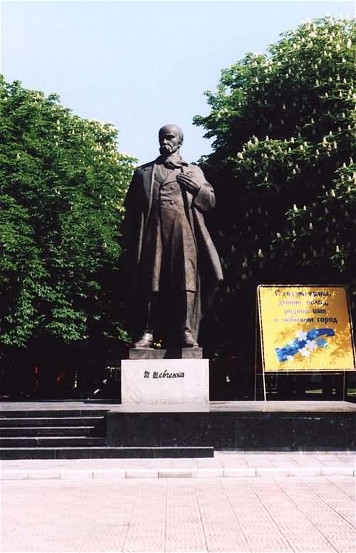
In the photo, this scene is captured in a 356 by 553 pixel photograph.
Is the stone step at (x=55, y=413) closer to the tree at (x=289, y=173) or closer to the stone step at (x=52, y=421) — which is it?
the stone step at (x=52, y=421)

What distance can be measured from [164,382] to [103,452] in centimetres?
211

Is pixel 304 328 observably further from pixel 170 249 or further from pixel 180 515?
pixel 180 515

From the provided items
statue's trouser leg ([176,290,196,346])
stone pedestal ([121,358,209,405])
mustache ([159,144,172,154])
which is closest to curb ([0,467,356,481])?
stone pedestal ([121,358,209,405])

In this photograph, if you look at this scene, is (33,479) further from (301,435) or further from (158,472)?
(301,435)

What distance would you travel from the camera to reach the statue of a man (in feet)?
51.8

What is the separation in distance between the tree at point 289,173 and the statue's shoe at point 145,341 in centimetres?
1124

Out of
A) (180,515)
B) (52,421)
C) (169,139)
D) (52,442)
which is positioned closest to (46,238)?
(169,139)

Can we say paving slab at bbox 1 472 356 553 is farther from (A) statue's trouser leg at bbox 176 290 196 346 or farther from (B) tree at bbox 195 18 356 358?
(B) tree at bbox 195 18 356 358

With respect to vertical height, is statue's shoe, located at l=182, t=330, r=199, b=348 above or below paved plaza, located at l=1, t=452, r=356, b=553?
above

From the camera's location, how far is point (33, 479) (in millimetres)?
11672

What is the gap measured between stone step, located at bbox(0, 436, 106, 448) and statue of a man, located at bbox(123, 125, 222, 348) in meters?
2.59

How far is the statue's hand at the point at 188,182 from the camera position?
52.0 ft

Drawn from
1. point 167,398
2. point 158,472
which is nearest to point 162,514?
point 158,472

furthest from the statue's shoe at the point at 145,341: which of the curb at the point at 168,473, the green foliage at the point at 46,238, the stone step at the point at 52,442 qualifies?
the green foliage at the point at 46,238
